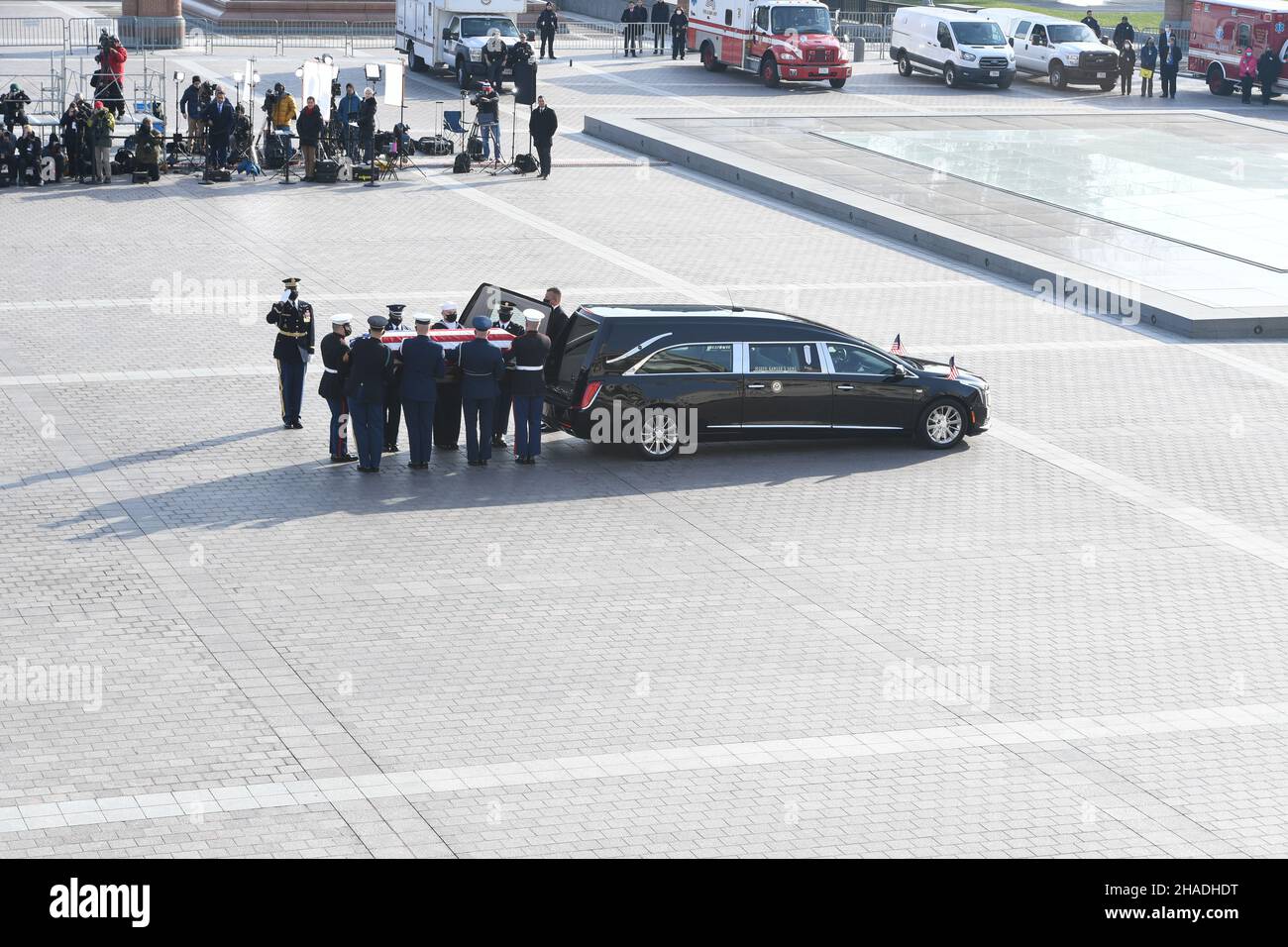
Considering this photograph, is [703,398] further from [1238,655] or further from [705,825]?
[705,825]

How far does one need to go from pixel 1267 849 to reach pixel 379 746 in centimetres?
526

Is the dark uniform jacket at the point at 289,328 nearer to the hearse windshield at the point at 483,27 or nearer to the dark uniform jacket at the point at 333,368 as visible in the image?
the dark uniform jacket at the point at 333,368

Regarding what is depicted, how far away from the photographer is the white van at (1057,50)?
47.8 meters

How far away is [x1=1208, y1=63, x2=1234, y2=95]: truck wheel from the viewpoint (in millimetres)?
48031

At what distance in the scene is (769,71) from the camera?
45969 millimetres

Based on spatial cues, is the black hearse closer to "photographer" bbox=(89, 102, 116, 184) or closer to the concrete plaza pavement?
the concrete plaza pavement

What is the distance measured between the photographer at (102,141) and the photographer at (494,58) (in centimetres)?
1214

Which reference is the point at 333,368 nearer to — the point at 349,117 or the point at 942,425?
the point at 942,425

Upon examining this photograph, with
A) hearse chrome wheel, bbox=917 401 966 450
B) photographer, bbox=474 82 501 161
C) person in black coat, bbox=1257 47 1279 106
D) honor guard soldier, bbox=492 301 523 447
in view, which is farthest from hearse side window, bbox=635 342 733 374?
person in black coat, bbox=1257 47 1279 106

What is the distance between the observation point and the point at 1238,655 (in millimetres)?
13578

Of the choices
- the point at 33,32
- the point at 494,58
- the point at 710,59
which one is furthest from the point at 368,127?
the point at 33,32

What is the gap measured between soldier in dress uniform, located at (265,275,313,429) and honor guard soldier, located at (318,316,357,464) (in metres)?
0.77

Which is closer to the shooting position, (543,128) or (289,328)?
(289,328)

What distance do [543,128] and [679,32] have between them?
1835 cm
